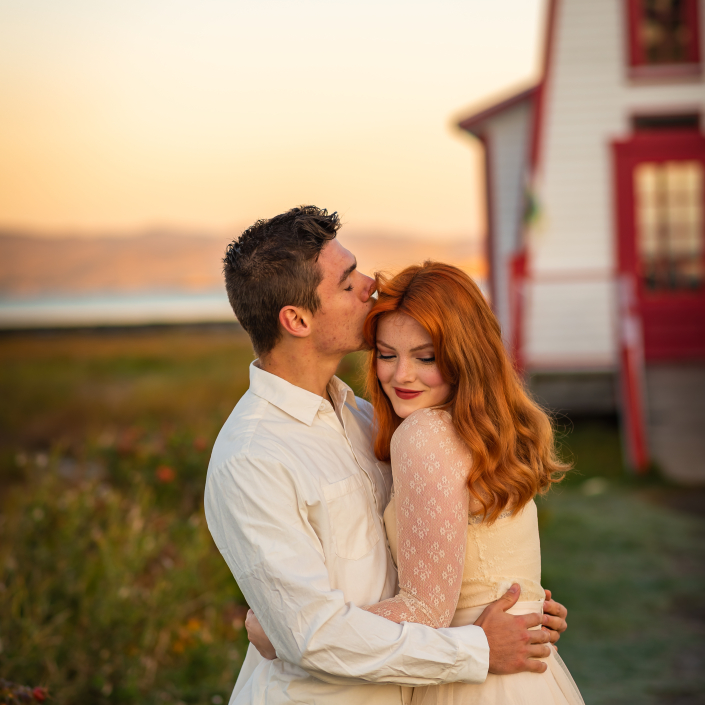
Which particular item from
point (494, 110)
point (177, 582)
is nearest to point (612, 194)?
point (494, 110)

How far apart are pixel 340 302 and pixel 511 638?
1.14m

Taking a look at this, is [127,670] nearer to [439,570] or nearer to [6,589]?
[6,589]

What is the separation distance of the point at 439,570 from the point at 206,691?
87.1 inches

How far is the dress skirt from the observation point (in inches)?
93.2

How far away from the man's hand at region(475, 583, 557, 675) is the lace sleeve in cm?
16

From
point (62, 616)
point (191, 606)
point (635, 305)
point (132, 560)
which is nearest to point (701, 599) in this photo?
point (191, 606)

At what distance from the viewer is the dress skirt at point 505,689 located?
7.77 ft

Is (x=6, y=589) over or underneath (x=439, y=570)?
underneath

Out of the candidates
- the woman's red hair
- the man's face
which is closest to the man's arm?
the woman's red hair

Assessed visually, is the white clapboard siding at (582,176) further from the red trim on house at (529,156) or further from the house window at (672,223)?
the house window at (672,223)

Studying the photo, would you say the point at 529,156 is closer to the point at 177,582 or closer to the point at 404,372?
the point at 177,582

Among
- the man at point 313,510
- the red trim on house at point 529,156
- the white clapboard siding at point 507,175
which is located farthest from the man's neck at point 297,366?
the white clapboard siding at point 507,175

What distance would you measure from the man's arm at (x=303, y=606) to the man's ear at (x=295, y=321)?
49 cm

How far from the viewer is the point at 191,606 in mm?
4758
